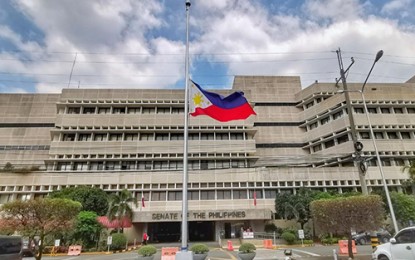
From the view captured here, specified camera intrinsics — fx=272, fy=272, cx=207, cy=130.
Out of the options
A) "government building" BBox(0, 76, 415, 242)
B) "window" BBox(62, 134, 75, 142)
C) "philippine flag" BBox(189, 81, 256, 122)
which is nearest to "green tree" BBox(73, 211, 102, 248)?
"government building" BBox(0, 76, 415, 242)

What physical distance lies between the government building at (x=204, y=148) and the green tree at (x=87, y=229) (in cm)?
633

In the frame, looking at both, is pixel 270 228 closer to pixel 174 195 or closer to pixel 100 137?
pixel 174 195

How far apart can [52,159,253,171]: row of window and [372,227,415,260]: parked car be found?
36.0 metres

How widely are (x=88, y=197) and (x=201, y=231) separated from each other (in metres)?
17.9

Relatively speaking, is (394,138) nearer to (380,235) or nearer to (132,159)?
(380,235)

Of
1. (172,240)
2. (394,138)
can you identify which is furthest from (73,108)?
(394,138)

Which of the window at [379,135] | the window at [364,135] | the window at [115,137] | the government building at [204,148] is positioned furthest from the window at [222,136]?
the window at [379,135]

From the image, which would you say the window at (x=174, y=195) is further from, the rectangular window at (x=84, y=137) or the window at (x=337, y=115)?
the window at (x=337, y=115)

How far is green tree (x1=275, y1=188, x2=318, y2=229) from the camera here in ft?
115

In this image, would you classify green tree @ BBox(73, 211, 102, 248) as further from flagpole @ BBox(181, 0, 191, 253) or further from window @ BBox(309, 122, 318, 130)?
window @ BBox(309, 122, 318, 130)

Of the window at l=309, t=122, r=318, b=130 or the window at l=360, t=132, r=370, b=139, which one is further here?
the window at l=309, t=122, r=318, b=130

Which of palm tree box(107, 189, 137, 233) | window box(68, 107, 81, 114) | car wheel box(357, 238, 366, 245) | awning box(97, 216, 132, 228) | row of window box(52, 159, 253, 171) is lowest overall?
car wheel box(357, 238, 366, 245)

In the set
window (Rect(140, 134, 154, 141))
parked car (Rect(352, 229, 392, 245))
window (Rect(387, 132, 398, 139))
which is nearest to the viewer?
parked car (Rect(352, 229, 392, 245))

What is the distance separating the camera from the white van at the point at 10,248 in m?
13.9
